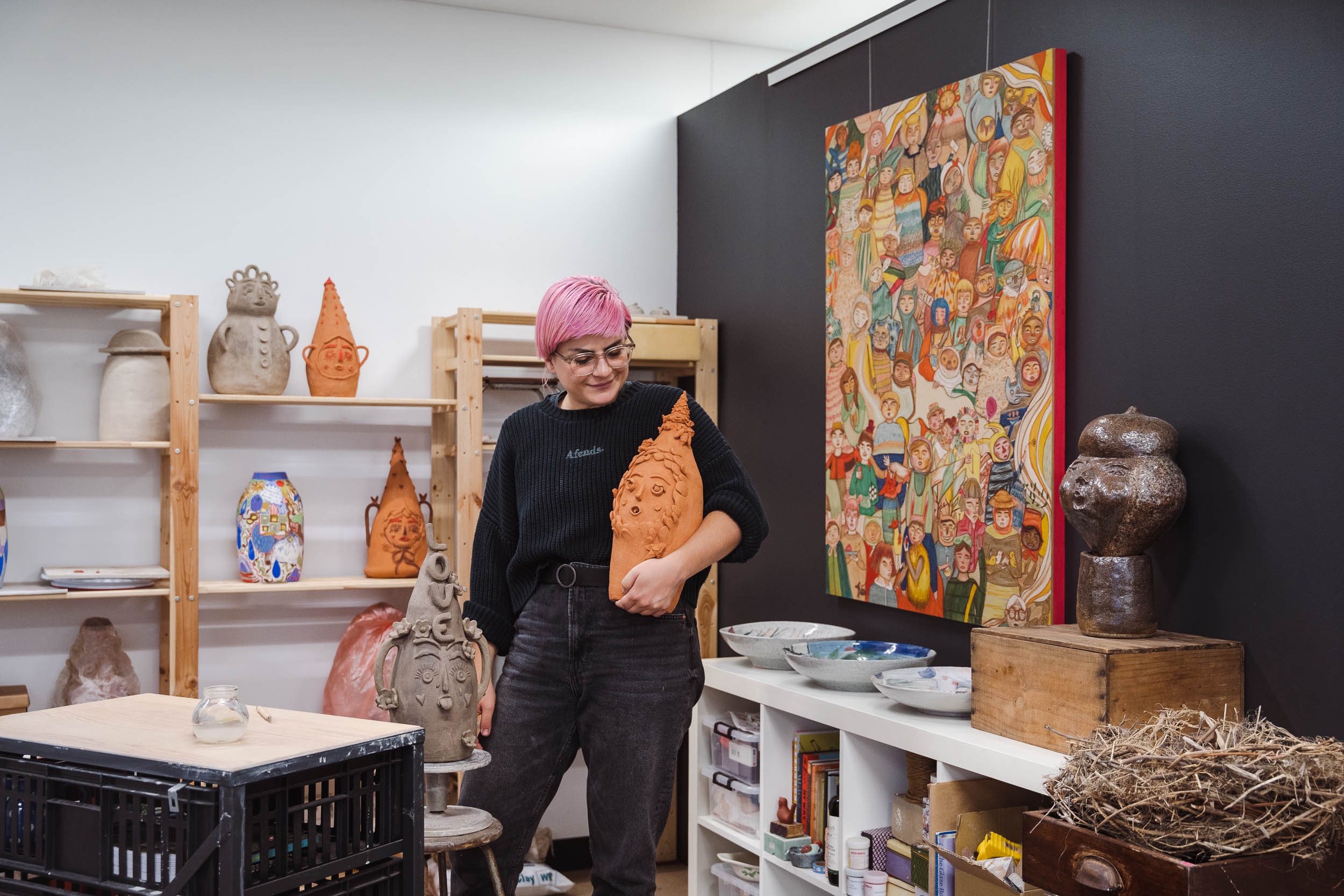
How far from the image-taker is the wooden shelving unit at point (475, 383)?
345 cm

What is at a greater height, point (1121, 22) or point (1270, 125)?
point (1121, 22)

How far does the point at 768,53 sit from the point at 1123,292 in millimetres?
2341

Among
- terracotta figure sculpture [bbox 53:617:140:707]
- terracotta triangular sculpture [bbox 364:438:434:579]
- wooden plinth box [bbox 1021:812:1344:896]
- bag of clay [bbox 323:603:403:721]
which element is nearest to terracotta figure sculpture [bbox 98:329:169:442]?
terracotta figure sculpture [bbox 53:617:140:707]

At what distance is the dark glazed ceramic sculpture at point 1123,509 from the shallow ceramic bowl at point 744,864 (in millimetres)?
1268

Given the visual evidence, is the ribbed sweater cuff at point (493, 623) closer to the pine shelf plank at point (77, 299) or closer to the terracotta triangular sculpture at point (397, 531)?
the terracotta triangular sculpture at point (397, 531)

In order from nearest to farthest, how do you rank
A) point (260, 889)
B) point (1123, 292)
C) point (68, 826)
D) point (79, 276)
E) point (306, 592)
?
point (260, 889) < point (68, 826) < point (1123, 292) < point (79, 276) < point (306, 592)

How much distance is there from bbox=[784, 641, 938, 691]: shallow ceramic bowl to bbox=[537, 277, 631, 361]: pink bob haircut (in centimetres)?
106

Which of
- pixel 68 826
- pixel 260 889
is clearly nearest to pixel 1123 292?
pixel 260 889

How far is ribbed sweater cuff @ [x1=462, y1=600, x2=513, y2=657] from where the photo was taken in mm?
2088

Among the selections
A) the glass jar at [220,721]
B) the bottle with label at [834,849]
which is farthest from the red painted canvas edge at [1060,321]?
the glass jar at [220,721]

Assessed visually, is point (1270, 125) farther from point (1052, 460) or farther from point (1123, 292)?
point (1052, 460)

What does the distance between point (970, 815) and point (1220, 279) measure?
1044 millimetres

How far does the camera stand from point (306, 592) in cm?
359

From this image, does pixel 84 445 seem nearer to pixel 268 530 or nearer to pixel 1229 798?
pixel 268 530
